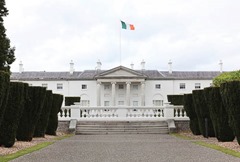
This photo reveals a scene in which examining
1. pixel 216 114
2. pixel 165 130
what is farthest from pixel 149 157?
pixel 165 130

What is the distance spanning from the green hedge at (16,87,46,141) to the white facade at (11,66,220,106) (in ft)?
185

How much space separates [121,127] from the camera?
2841cm

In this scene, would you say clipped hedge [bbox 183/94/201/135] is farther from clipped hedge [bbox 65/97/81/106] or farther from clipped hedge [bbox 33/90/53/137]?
clipped hedge [bbox 65/97/81/106]

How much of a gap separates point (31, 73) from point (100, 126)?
52575 millimetres

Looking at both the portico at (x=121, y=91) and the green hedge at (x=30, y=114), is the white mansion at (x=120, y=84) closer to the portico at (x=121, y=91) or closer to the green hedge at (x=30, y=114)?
the portico at (x=121, y=91)

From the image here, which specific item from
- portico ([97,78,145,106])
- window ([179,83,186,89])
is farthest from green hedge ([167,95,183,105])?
window ([179,83,186,89])

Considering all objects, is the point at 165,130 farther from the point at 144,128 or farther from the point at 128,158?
the point at 128,158

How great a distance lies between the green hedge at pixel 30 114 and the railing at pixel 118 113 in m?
11.0

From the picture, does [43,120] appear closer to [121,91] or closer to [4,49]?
[4,49]

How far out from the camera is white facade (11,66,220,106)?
7562 cm

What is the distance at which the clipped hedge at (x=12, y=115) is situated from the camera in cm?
1510

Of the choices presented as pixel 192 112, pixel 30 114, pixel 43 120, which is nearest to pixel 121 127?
pixel 192 112

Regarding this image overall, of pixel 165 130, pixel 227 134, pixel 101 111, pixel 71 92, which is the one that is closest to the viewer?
pixel 227 134

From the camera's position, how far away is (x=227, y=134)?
17953 mm
